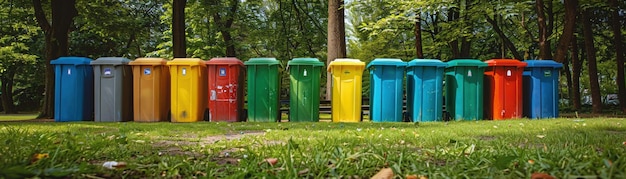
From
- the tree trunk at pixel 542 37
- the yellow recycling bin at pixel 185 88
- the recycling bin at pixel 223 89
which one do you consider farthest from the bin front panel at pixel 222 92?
the tree trunk at pixel 542 37

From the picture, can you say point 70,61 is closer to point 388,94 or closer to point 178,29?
point 178,29

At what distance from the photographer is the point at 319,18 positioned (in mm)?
23031

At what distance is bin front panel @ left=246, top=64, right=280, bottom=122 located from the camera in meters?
8.06

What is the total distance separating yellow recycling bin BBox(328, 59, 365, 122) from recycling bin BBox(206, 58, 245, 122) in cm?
191

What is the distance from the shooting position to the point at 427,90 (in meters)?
8.19

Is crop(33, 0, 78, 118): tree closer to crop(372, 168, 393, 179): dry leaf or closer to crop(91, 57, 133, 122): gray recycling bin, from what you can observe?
crop(91, 57, 133, 122): gray recycling bin

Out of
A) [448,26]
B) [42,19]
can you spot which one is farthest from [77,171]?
[448,26]

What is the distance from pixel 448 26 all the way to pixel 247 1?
456 inches

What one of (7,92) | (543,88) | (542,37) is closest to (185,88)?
(543,88)

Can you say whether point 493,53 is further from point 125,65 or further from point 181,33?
point 125,65

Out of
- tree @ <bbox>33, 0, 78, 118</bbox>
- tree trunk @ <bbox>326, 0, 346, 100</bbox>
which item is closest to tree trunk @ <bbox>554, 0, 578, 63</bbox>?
tree trunk @ <bbox>326, 0, 346, 100</bbox>

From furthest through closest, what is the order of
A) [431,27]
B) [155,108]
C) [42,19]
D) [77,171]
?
[431,27] → [42,19] → [155,108] → [77,171]

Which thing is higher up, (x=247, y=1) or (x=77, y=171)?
(x=247, y=1)

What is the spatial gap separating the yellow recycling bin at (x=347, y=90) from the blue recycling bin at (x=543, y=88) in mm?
3489
